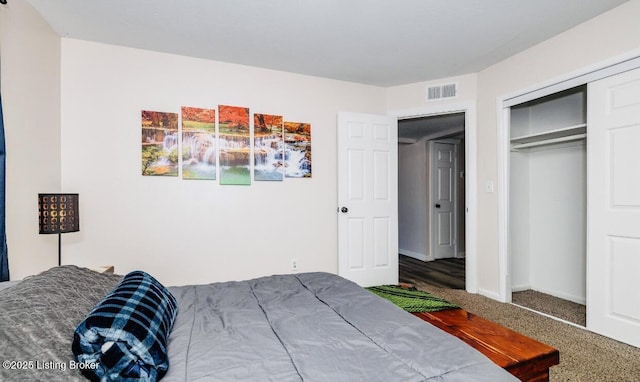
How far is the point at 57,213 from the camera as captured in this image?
6.97 ft

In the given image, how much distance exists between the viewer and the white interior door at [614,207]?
225 cm

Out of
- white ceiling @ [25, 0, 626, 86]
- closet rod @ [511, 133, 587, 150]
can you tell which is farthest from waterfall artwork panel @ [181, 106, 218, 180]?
closet rod @ [511, 133, 587, 150]

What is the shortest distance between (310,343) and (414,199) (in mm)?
5248

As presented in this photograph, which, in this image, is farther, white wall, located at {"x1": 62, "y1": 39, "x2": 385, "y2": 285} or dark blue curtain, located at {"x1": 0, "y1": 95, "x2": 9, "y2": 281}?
white wall, located at {"x1": 62, "y1": 39, "x2": 385, "y2": 285}

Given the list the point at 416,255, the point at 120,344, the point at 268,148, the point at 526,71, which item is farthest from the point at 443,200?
the point at 120,344

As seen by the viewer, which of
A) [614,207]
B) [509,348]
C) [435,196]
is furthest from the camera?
[435,196]

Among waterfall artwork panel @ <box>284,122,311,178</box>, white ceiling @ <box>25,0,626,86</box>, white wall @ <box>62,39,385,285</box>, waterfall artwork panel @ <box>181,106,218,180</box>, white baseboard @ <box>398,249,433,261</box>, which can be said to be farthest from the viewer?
white baseboard @ <box>398,249,433,261</box>

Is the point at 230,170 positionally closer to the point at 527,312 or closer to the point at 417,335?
the point at 417,335

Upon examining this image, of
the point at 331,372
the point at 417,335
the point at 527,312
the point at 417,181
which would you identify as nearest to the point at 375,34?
the point at 417,335

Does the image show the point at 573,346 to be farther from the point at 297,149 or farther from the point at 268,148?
the point at 268,148

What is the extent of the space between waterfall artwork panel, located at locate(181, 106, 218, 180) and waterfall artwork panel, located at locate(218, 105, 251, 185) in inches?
3.1

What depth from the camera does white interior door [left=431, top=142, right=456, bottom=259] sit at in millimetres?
5598

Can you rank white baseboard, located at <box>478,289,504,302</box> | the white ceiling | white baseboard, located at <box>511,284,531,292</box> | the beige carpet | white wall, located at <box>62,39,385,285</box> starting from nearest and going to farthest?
the beige carpet
the white ceiling
white wall, located at <box>62,39,385,285</box>
white baseboard, located at <box>478,289,504,302</box>
white baseboard, located at <box>511,284,531,292</box>

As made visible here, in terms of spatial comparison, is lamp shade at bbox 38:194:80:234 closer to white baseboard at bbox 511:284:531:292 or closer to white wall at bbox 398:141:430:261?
white baseboard at bbox 511:284:531:292
